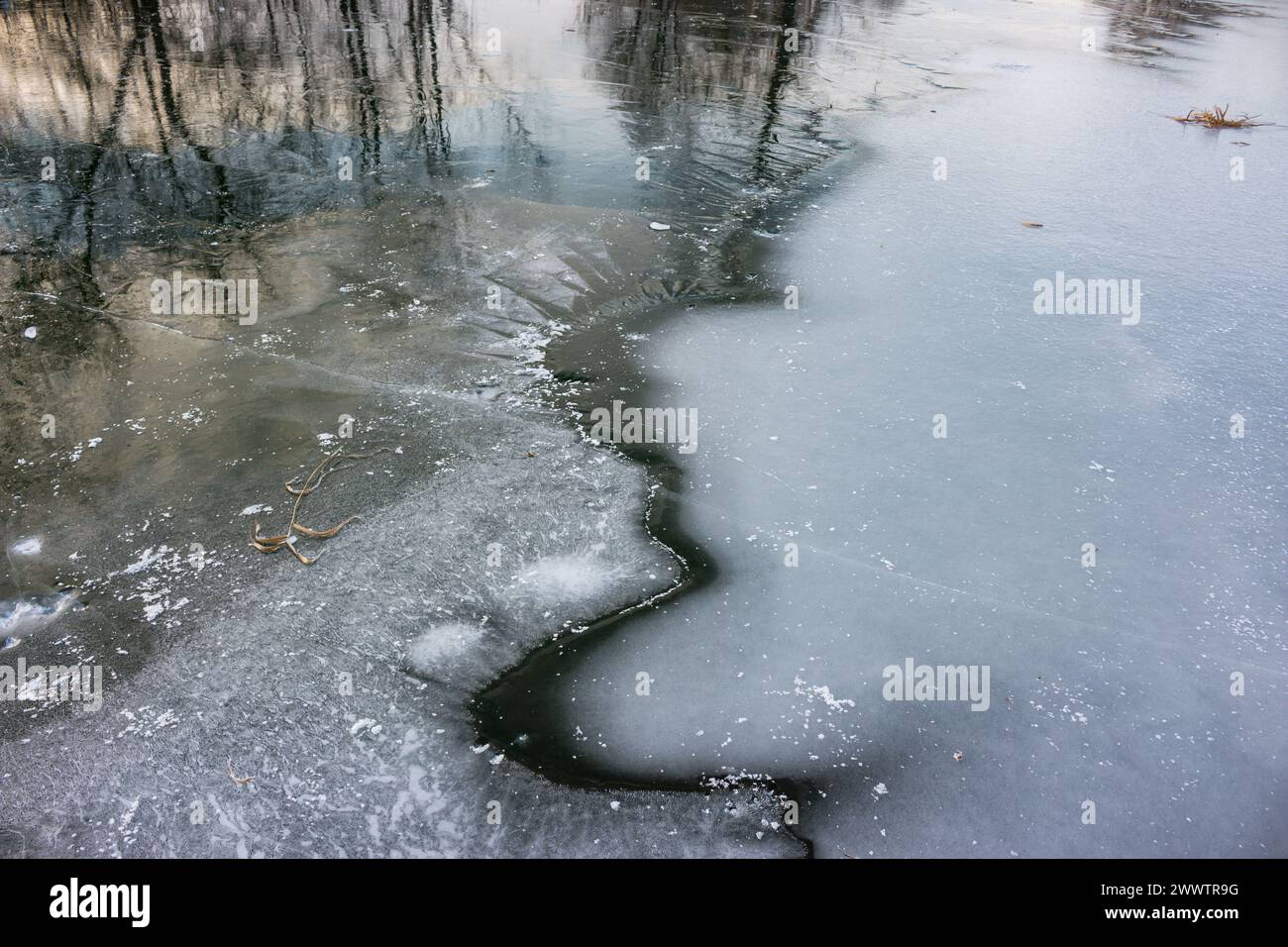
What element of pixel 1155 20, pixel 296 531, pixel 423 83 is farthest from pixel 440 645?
pixel 1155 20

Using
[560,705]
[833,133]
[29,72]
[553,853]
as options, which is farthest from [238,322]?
[29,72]

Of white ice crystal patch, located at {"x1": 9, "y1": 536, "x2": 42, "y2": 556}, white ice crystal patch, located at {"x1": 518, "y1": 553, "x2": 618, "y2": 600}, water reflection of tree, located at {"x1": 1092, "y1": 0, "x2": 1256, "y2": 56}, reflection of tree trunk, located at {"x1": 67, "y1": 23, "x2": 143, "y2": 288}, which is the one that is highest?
water reflection of tree, located at {"x1": 1092, "y1": 0, "x2": 1256, "y2": 56}

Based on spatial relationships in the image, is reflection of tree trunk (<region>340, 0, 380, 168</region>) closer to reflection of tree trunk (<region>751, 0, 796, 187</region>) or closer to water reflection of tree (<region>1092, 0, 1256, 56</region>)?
reflection of tree trunk (<region>751, 0, 796, 187</region>)

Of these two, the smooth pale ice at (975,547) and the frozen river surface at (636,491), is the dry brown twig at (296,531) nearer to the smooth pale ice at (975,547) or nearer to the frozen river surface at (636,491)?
the frozen river surface at (636,491)

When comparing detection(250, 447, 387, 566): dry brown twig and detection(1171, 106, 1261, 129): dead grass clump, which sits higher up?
detection(1171, 106, 1261, 129): dead grass clump

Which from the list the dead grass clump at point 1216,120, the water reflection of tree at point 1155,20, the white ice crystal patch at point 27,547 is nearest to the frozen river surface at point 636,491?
the white ice crystal patch at point 27,547

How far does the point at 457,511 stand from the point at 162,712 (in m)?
1.22

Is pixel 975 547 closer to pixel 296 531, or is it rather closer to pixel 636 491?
pixel 636 491

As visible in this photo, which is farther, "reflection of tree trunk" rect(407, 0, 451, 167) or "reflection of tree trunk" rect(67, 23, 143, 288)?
"reflection of tree trunk" rect(407, 0, 451, 167)

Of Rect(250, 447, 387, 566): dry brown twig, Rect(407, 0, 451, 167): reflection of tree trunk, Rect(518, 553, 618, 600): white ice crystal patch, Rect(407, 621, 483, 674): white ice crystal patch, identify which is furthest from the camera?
Rect(407, 0, 451, 167): reflection of tree trunk

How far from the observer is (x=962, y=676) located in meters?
2.84

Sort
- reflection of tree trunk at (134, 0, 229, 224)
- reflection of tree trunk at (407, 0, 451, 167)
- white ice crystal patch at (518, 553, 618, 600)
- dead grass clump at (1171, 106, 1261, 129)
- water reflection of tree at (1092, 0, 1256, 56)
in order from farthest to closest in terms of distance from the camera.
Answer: water reflection of tree at (1092, 0, 1256, 56) → dead grass clump at (1171, 106, 1261, 129) → reflection of tree trunk at (407, 0, 451, 167) → reflection of tree trunk at (134, 0, 229, 224) → white ice crystal patch at (518, 553, 618, 600)

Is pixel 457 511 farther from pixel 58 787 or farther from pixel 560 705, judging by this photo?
pixel 58 787

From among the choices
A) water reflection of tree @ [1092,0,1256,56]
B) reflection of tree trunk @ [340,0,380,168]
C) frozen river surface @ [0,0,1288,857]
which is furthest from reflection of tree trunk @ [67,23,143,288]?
water reflection of tree @ [1092,0,1256,56]
